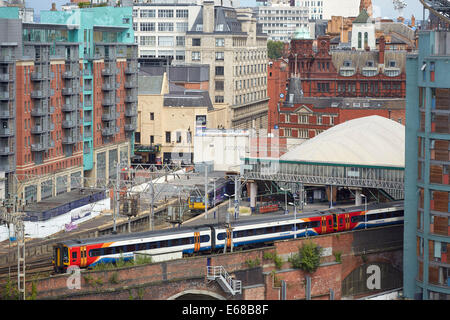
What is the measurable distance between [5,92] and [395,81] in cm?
7794

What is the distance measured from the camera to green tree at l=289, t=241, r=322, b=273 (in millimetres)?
71688

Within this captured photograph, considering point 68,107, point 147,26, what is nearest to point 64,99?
point 68,107

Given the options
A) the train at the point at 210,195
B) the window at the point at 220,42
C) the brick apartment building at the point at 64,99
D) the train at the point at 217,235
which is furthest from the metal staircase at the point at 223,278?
the window at the point at 220,42

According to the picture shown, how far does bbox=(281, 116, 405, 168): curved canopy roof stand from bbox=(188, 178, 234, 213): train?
24.3 ft

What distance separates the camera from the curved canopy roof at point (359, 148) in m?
90.8

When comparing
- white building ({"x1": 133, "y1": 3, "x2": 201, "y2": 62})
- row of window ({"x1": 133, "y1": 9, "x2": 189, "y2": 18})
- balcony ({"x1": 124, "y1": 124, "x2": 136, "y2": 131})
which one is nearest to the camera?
balcony ({"x1": 124, "y1": 124, "x2": 136, "y2": 131})

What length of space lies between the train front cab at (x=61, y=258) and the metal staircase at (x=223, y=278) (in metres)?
9.92

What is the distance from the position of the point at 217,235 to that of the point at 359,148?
27.8 metres

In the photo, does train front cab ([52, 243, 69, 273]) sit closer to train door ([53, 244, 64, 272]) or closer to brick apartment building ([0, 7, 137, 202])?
train door ([53, 244, 64, 272])

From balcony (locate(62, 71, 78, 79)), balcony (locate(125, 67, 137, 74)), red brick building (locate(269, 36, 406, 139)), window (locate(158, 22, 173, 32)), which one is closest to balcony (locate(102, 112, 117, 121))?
balcony (locate(125, 67, 137, 74))

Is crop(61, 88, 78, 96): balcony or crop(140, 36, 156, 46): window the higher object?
crop(140, 36, 156, 46): window

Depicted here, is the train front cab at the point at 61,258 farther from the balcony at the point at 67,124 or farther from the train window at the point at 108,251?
the balcony at the point at 67,124

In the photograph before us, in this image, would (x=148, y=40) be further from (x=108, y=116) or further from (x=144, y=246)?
(x=144, y=246)

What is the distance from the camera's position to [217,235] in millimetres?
70312
